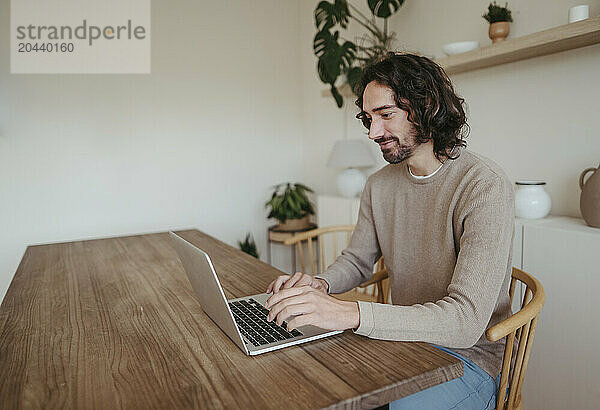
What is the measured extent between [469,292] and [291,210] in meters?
2.47

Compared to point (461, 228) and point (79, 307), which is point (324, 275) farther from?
point (79, 307)

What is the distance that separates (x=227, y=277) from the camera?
160 cm

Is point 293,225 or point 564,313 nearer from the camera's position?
point 564,313

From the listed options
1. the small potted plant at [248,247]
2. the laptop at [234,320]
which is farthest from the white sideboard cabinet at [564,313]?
the small potted plant at [248,247]

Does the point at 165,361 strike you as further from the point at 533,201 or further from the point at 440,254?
the point at 533,201

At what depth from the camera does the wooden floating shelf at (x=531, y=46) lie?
1.73 metres

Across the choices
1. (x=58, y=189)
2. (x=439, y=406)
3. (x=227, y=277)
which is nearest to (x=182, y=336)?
(x=227, y=277)

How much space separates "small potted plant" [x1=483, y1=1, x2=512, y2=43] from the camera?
6.92 feet

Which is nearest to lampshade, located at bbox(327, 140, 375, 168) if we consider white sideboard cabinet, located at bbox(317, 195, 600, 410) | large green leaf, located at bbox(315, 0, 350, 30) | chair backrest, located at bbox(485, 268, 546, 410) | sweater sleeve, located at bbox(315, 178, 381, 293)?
large green leaf, located at bbox(315, 0, 350, 30)

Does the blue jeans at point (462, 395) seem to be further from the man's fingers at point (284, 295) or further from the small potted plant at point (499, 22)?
the small potted plant at point (499, 22)

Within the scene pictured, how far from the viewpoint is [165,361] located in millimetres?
962

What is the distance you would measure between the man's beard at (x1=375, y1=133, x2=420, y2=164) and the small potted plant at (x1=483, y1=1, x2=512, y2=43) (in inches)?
41.0

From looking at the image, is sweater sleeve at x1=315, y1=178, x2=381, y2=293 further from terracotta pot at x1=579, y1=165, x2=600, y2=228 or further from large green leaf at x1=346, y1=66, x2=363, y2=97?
large green leaf at x1=346, y1=66, x2=363, y2=97

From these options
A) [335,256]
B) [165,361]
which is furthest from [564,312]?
[165,361]
